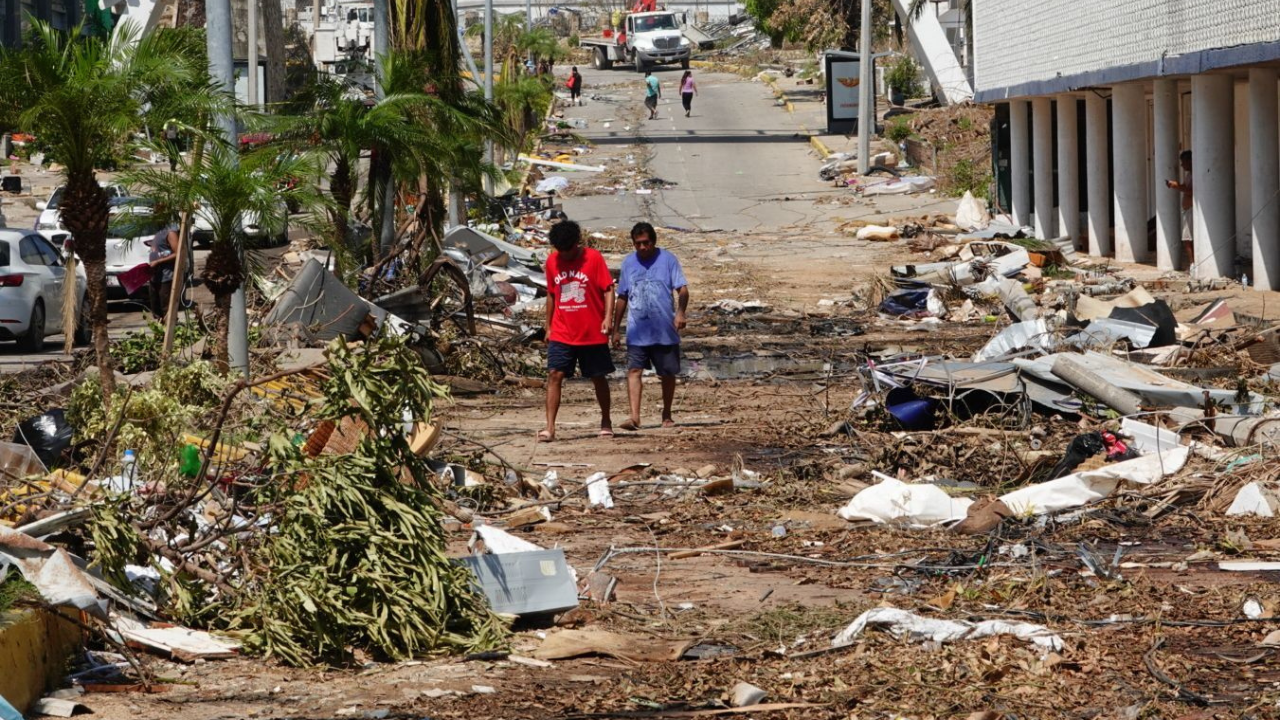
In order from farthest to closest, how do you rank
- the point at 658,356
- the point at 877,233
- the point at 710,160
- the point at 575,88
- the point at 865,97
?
the point at 575,88 < the point at 710,160 < the point at 865,97 < the point at 877,233 < the point at 658,356

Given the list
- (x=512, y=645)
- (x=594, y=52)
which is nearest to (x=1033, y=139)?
(x=512, y=645)

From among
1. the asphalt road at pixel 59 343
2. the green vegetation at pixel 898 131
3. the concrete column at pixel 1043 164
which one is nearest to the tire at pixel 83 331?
the asphalt road at pixel 59 343

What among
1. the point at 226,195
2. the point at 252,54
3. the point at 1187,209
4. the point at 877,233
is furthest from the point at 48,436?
the point at 877,233

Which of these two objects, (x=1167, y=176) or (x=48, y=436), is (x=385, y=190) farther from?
(x=1167, y=176)

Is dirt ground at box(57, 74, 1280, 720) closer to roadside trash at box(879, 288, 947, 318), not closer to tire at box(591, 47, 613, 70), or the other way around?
roadside trash at box(879, 288, 947, 318)

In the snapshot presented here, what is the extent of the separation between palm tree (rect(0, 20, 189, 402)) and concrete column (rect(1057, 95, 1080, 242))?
20.6m

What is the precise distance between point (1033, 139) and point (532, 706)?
27.8 m

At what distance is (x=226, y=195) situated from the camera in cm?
1226

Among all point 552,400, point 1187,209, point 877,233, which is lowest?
point 552,400

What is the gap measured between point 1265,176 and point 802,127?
3245 centimetres

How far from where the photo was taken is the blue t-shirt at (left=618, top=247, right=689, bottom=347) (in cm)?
1259

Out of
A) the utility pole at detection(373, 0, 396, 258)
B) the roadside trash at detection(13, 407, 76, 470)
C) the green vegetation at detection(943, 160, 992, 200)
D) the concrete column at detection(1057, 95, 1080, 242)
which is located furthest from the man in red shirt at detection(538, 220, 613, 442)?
the green vegetation at detection(943, 160, 992, 200)

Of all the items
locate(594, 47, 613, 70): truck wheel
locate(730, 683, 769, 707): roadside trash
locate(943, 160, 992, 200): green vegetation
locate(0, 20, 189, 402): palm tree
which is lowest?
locate(730, 683, 769, 707): roadside trash

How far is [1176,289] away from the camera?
67.6 ft
